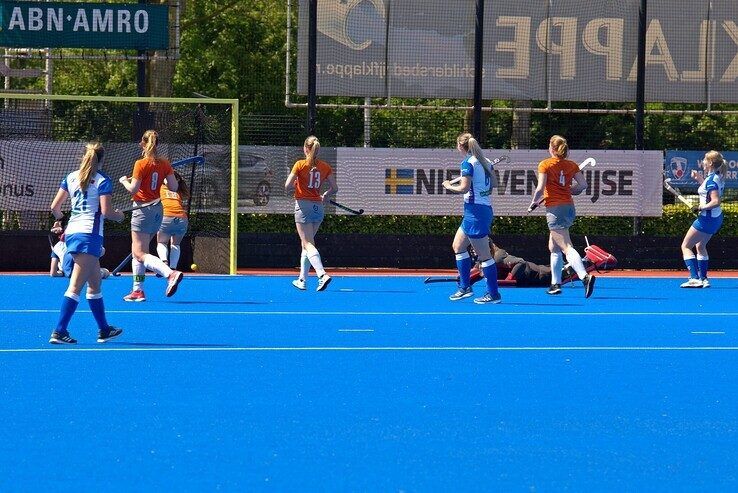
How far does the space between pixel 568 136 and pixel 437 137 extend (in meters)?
2.77

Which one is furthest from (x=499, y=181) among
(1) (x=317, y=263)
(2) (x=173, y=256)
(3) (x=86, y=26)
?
(3) (x=86, y=26)

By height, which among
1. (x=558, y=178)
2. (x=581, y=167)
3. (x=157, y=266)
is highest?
(x=581, y=167)

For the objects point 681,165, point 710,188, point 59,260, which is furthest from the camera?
point 681,165

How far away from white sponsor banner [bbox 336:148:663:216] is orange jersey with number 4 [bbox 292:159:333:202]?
4.34 m

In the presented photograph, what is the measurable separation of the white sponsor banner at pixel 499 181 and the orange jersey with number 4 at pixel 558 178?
519 cm

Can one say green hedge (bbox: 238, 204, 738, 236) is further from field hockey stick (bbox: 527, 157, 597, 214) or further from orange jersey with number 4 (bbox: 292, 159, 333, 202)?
field hockey stick (bbox: 527, 157, 597, 214)

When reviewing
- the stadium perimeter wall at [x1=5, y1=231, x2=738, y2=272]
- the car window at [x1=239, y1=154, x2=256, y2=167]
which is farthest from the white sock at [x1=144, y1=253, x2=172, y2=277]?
the car window at [x1=239, y1=154, x2=256, y2=167]

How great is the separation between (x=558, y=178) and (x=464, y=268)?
5.52 feet

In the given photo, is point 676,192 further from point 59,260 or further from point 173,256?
point 59,260

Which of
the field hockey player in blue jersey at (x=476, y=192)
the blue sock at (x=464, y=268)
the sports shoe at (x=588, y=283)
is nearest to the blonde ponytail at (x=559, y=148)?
the field hockey player in blue jersey at (x=476, y=192)

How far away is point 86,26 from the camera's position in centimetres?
2184

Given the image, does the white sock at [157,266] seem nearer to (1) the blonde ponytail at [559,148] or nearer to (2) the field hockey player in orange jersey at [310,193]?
(2) the field hockey player in orange jersey at [310,193]

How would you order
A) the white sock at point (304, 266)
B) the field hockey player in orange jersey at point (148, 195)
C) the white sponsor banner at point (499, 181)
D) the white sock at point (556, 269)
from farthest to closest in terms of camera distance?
the white sponsor banner at point (499, 181) → the white sock at point (304, 266) → the white sock at point (556, 269) → the field hockey player in orange jersey at point (148, 195)

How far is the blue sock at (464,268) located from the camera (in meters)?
16.1
